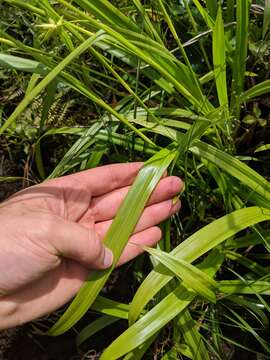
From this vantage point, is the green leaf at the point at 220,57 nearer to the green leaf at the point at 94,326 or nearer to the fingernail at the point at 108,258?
the fingernail at the point at 108,258

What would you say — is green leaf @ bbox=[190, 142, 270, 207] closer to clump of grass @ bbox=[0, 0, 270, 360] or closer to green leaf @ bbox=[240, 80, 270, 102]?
clump of grass @ bbox=[0, 0, 270, 360]

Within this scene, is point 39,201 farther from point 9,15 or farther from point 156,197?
point 9,15

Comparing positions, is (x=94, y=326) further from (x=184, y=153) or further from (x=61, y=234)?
(x=184, y=153)

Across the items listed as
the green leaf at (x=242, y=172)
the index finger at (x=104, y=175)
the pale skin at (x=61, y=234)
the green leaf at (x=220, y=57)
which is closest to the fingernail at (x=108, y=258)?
the pale skin at (x=61, y=234)

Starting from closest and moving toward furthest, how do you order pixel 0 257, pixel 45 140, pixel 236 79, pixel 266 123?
1. pixel 0 257
2. pixel 236 79
3. pixel 266 123
4. pixel 45 140

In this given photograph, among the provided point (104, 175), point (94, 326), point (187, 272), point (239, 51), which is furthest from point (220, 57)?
point (94, 326)

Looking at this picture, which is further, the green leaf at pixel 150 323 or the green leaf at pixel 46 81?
the green leaf at pixel 150 323

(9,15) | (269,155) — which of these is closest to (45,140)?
(9,15)
